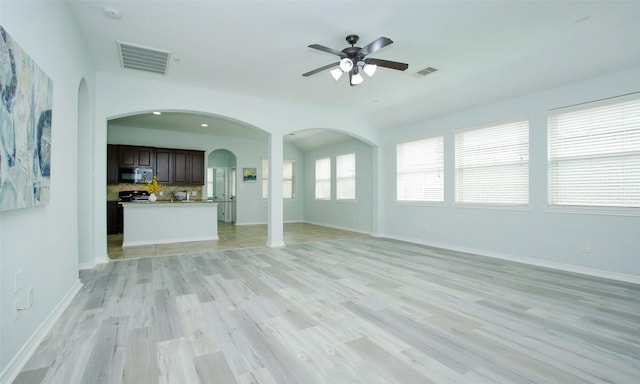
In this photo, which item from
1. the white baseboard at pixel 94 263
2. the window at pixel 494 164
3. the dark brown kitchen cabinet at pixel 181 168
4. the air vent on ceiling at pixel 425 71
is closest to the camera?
the white baseboard at pixel 94 263

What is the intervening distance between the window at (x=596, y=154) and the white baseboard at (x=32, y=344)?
20.0 feet

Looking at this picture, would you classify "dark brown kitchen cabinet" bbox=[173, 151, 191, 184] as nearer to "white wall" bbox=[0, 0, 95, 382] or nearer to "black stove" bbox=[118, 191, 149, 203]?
"black stove" bbox=[118, 191, 149, 203]

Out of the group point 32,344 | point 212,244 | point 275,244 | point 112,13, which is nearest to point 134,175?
point 212,244

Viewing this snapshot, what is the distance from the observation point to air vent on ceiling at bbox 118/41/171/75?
4.01 m

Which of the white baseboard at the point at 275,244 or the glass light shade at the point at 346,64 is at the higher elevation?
the glass light shade at the point at 346,64

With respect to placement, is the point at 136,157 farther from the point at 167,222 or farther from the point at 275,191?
the point at 275,191

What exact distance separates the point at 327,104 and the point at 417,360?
5356 millimetres

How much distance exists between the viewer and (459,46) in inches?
153

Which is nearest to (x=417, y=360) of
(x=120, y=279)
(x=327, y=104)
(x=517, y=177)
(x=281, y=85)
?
(x=120, y=279)

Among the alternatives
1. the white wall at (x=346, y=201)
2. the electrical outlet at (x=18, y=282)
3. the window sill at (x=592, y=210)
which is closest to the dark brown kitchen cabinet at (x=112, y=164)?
the white wall at (x=346, y=201)

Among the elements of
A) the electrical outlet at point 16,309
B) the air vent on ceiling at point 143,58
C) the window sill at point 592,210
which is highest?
the air vent on ceiling at point 143,58

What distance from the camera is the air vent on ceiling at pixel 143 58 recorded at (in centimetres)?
401

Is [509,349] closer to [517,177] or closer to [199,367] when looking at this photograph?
[199,367]

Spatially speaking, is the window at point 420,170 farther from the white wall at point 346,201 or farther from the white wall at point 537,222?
the white wall at point 346,201
